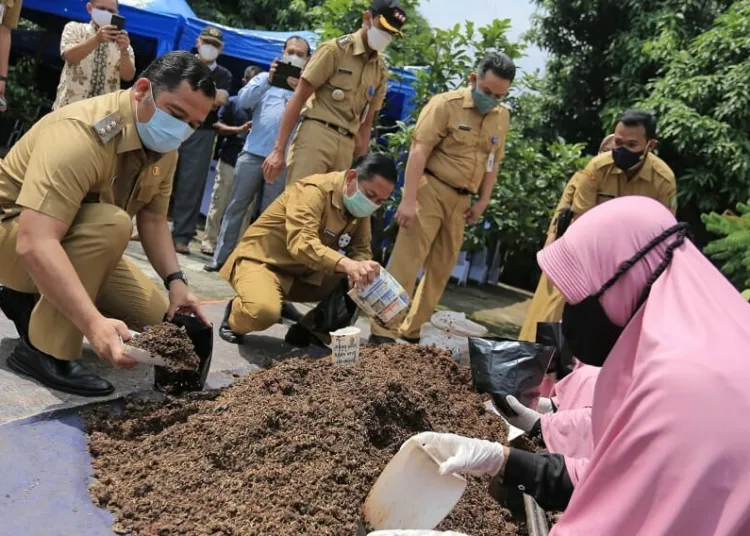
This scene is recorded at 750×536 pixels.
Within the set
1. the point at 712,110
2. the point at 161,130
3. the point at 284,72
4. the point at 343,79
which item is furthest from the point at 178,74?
the point at 712,110

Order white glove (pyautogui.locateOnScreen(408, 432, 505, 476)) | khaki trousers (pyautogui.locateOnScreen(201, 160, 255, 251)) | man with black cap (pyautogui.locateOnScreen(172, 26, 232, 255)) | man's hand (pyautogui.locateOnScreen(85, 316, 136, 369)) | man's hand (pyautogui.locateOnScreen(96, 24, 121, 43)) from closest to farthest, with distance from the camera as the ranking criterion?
white glove (pyautogui.locateOnScreen(408, 432, 505, 476)) → man's hand (pyautogui.locateOnScreen(85, 316, 136, 369)) → man's hand (pyautogui.locateOnScreen(96, 24, 121, 43)) → man with black cap (pyautogui.locateOnScreen(172, 26, 232, 255)) → khaki trousers (pyautogui.locateOnScreen(201, 160, 255, 251))

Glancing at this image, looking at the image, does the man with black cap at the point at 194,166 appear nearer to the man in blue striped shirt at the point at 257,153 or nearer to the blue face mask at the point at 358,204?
the man in blue striped shirt at the point at 257,153

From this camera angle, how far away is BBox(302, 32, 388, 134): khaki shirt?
4391 mm

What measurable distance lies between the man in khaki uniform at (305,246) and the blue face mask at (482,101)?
3.00 ft

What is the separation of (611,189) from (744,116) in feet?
17.5

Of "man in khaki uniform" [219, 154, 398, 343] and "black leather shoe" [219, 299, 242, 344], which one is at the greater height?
"man in khaki uniform" [219, 154, 398, 343]

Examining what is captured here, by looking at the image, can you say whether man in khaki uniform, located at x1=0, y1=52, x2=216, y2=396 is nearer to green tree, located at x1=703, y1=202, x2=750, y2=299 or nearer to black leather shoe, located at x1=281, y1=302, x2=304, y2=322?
black leather shoe, located at x1=281, y1=302, x2=304, y2=322

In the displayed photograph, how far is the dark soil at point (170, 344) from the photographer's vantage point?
240 centimetres

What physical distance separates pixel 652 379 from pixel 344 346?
1.77 m

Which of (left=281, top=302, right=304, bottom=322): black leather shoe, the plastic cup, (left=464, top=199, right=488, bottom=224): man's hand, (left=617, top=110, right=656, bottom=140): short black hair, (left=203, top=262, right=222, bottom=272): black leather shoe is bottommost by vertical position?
(left=203, top=262, right=222, bottom=272): black leather shoe

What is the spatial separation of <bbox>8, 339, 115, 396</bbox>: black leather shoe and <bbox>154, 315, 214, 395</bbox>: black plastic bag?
0.64 ft

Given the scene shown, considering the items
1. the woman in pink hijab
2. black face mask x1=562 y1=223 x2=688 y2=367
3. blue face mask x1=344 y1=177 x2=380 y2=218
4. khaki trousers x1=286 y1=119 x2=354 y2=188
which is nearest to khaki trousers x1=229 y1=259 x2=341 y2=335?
blue face mask x1=344 y1=177 x2=380 y2=218

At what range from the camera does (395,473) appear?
1.75 metres

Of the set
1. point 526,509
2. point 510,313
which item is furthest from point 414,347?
point 510,313
